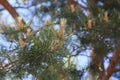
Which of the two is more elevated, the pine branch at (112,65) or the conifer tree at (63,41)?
the pine branch at (112,65)

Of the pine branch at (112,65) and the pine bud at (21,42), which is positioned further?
the pine branch at (112,65)

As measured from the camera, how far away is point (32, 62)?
143 centimetres

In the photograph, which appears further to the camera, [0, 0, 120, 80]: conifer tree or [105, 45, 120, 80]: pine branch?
[105, 45, 120, 80]: pine branch

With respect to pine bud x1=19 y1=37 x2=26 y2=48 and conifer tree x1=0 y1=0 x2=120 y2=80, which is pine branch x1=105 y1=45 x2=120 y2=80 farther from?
pine bud x1=19 y1=37 x2=26 y2=48

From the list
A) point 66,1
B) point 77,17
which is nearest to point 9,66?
point 77,17

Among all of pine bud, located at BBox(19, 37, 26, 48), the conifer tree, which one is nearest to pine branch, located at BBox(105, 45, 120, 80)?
the conifer tree

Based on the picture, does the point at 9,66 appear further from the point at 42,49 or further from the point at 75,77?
the point at 75,77

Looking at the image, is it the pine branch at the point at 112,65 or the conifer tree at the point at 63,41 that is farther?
the pine branch at the point at 112,65

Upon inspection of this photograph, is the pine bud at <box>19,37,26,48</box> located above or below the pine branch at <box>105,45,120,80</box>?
below

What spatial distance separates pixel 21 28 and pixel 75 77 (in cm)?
118

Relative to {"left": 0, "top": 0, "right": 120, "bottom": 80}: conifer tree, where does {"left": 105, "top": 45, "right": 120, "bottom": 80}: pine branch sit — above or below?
above

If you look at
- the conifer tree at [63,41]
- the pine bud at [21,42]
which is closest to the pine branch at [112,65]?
the conifer tree at [63,41]

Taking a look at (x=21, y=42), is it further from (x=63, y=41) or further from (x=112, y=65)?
(x=112, y=65)

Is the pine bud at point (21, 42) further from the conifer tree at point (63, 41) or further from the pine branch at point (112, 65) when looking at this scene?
the pine branch at point (112, 65)
